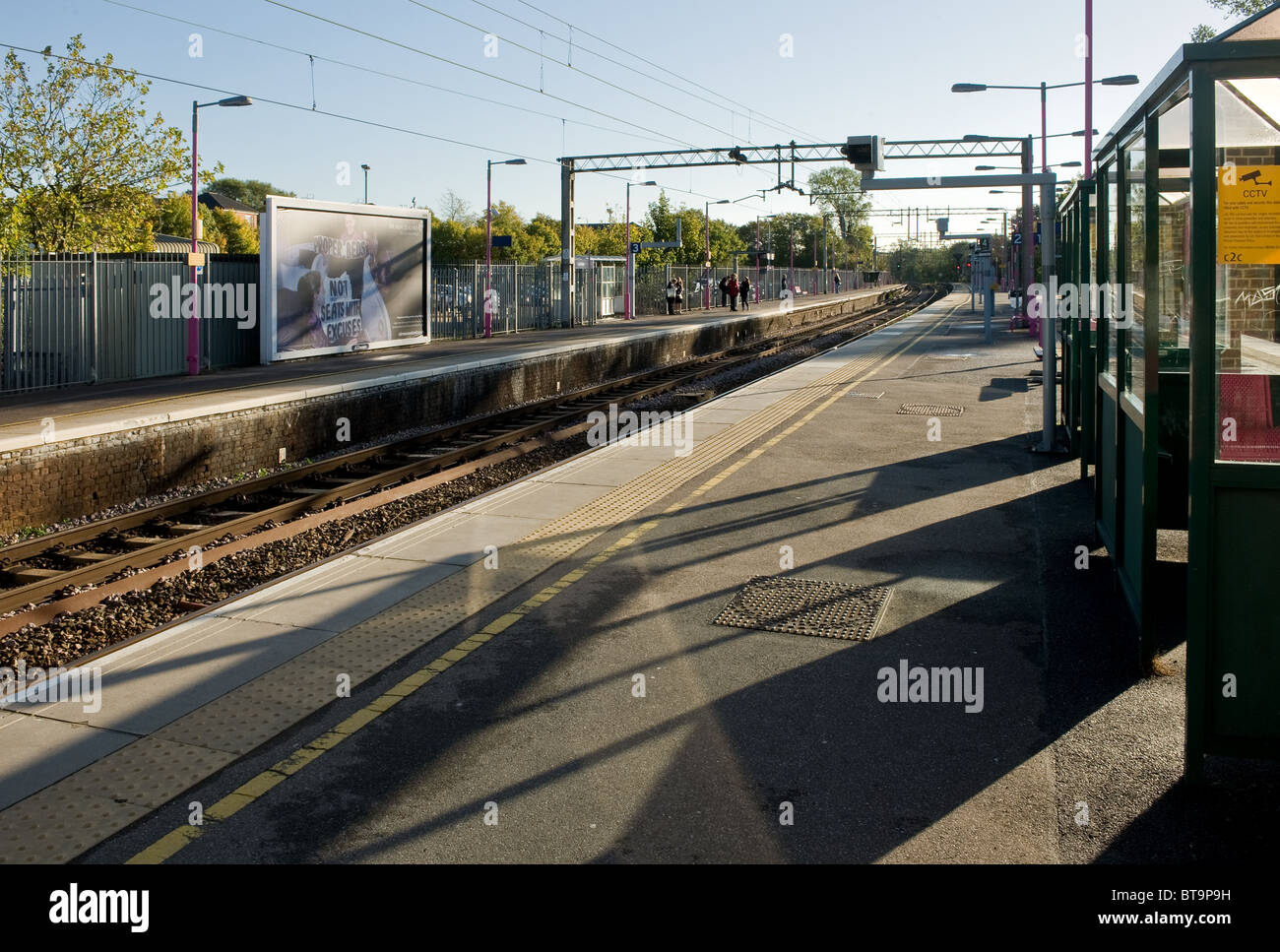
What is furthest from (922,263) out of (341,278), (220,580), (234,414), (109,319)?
(220,580)

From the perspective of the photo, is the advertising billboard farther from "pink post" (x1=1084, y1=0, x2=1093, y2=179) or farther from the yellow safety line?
"pink post" (x1=1084, y1=0, x2=1093, y2=179)

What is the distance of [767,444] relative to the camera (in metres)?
13.4

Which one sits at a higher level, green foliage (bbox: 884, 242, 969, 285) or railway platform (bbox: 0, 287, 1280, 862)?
green foliage (bbox: 884, 242, 969, 285)

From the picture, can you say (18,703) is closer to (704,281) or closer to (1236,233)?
(1236,233)

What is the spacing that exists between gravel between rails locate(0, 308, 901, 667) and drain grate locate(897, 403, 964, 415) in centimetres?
525

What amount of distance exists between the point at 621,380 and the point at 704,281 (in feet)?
104

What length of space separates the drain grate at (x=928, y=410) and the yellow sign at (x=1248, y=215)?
11.5 meters

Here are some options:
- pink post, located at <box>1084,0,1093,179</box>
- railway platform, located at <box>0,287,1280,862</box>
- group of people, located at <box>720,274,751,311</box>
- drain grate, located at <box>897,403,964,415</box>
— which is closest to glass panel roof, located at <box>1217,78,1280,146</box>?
railway platform, located at <box>0,287,1280,862</box>

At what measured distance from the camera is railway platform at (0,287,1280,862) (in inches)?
169

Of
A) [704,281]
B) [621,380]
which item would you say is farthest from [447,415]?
[704,281]


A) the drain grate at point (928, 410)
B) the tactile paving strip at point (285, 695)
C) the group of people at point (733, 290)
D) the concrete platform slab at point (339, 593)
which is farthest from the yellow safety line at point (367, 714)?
the group of people at point (733, 290)

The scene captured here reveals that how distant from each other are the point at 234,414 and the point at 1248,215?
1136 cm
